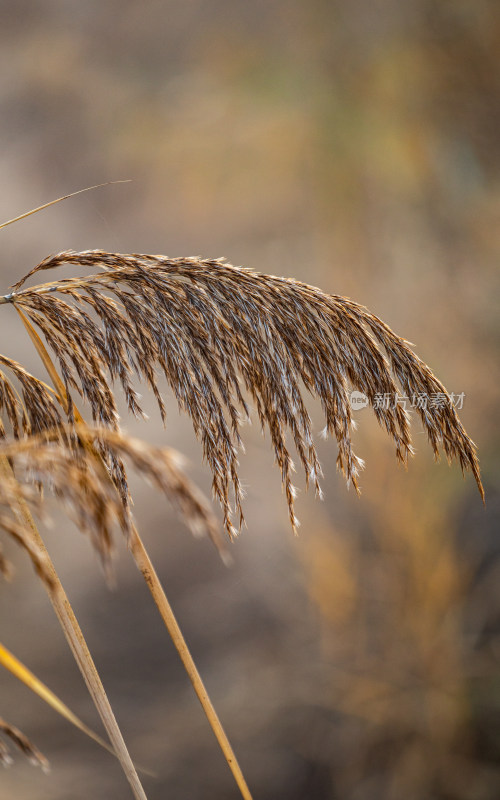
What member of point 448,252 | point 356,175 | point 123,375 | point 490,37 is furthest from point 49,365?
point 490,37

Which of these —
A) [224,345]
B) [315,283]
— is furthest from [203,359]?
[315,283]

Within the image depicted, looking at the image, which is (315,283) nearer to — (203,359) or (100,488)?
(203,359)

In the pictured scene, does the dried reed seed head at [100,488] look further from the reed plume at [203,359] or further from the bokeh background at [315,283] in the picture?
the bokeh background at [315,283]

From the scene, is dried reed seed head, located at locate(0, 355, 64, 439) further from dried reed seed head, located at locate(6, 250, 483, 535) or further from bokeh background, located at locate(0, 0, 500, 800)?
bokeh background, located at locate(0, 0, 500, 800)

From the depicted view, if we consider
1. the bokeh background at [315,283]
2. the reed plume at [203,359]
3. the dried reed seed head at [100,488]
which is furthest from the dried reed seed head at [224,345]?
the bokeh background at [315,283]

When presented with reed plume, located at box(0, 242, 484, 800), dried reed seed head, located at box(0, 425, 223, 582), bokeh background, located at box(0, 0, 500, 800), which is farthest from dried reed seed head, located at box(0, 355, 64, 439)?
bokeh background, located at box(0, 0, 500, 800)

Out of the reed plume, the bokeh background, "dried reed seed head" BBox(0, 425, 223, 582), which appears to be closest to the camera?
"dried reed seed head" BBox(0, 425, 223, 582)
